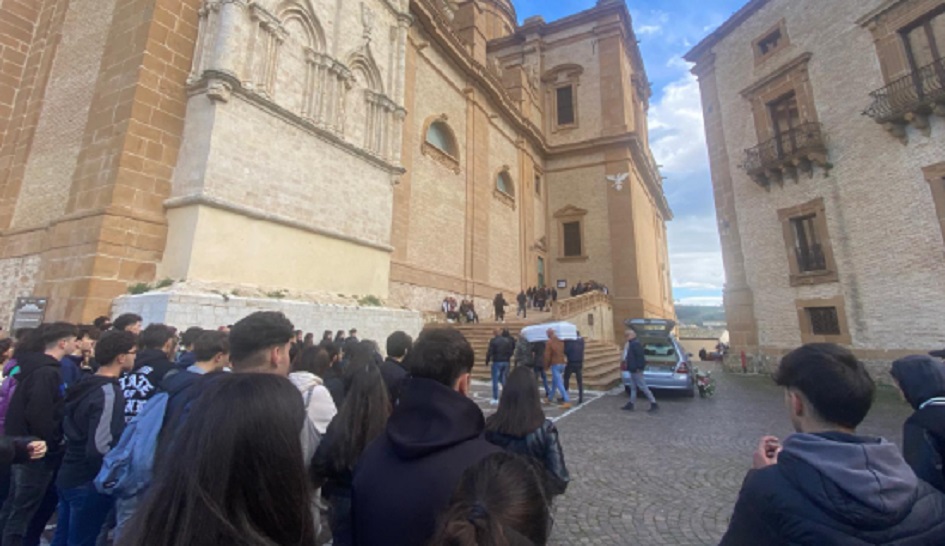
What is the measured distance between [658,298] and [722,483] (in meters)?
30.2

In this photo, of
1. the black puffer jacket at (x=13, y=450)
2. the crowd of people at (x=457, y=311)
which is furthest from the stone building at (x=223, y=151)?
the black puffer jacket at (x=13, y=450)

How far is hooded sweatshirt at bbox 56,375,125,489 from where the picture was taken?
263 cm

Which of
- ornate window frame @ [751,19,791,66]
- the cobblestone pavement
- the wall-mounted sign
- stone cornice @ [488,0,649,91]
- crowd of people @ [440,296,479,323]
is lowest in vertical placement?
the cobblestone pavement

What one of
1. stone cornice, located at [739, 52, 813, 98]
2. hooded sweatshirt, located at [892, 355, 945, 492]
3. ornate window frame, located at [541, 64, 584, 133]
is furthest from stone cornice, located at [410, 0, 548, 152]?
hooded sweatshirt, located at [892, 355, 945, 492]

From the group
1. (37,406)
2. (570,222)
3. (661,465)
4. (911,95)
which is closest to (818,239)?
(911,95)

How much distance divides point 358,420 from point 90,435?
180 centimetres

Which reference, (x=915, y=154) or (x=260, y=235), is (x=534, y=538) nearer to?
(x=260, y=235)

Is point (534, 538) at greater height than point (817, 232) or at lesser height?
lesser

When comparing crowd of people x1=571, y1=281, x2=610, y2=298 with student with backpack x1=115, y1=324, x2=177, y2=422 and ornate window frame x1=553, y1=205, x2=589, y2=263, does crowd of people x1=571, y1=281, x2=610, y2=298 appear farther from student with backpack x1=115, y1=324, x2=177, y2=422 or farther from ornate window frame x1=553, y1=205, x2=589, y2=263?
student with backpack x1=115, y1=324, x2=177, y2=422

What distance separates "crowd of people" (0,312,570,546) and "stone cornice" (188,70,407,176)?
721cm

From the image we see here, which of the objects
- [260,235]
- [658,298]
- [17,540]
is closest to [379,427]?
[17,540]

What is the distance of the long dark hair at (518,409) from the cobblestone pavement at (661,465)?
145cm

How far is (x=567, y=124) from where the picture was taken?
29906 millimetres

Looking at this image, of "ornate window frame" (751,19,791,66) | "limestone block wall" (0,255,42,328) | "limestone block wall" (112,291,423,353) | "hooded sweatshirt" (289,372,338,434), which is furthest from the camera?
"ornate window frame" (751,19,791,66)
